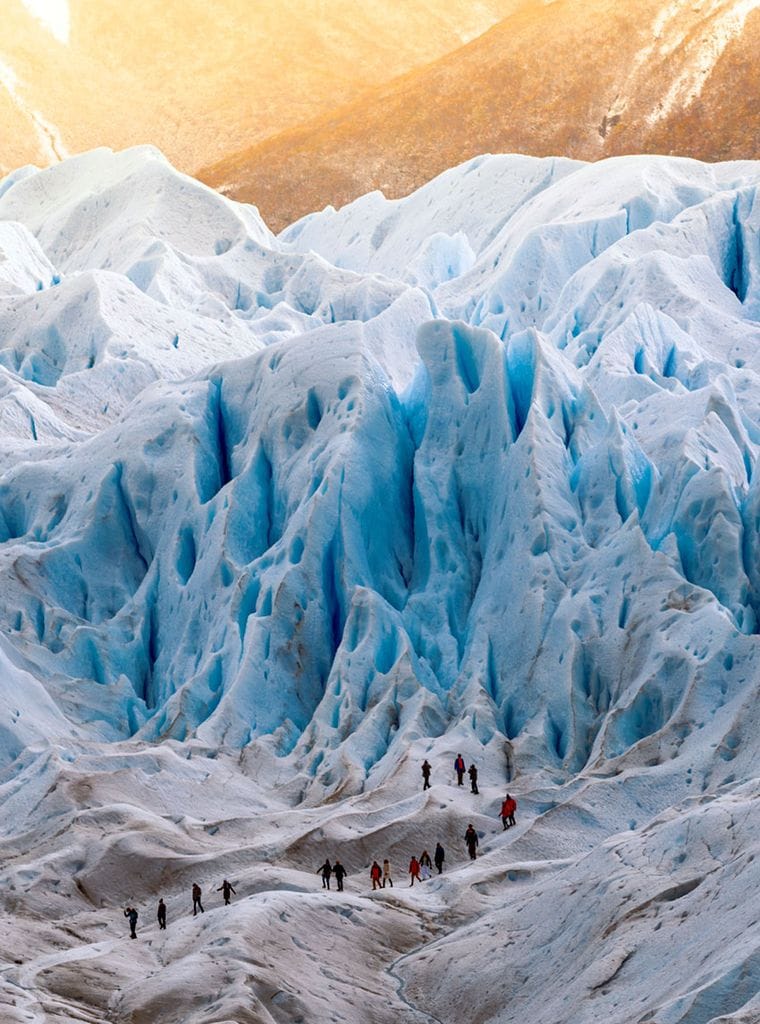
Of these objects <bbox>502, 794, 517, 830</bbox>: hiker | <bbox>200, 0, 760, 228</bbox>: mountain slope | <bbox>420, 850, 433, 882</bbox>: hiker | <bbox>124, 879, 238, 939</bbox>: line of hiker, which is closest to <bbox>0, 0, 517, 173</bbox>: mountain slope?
<bbox>200, 0, 760, 228</bbox>: mountain slope

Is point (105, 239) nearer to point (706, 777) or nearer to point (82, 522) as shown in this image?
point (82, 522)

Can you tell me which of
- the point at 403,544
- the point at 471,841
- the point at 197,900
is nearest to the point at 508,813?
the point at 471,841

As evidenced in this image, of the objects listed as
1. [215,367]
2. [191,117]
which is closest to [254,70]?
[191,117]

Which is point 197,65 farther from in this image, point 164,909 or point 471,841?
point 164,909

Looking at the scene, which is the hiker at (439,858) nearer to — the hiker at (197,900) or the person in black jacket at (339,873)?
the person in black jacket at (339,873)

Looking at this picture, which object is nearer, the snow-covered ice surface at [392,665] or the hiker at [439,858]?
the snow-covered ice surface at [392,665]

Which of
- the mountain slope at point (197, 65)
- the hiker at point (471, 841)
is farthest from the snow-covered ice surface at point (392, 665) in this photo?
the mountain slope at point (197, 65)
